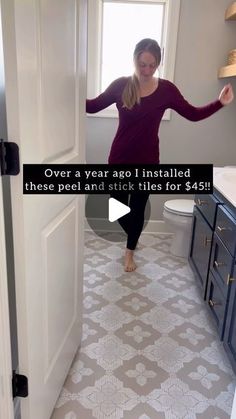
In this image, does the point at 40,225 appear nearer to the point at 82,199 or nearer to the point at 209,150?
the point at 82,199

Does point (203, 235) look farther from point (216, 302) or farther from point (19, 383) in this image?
point (19, 383)

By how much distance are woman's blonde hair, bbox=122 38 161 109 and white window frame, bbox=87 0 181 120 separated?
757mm

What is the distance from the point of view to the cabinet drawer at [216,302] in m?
Result: 1.64

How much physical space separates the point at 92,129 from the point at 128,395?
218cm

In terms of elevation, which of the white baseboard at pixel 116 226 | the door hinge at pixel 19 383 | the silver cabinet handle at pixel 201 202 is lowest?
the white baseboard at pixel 116 226

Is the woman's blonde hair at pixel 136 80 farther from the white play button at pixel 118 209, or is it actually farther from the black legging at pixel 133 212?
the white play button at pixel 118 209

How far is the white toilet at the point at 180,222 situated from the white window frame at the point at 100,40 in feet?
2.61

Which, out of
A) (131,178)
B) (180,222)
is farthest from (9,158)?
(180,222)

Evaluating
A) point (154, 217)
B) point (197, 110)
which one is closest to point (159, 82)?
point (197, 110)

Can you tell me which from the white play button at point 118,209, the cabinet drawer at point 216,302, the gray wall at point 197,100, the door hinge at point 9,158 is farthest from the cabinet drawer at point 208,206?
the door hinge at point 9,158

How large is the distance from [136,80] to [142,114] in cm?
21

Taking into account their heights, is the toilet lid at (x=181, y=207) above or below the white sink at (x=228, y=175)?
below

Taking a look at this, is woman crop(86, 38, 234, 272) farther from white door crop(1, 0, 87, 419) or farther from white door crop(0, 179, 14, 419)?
white door crop(0, 179, 14, 419)

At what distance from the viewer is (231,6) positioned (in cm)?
257
